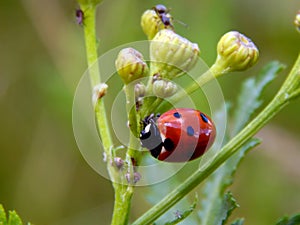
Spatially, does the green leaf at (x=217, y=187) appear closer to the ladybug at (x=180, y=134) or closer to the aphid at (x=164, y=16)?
the ladybug at (x=180, y=134)

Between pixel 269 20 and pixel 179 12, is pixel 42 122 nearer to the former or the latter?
pixel 179 12

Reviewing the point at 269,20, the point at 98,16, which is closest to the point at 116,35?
the point at 98,16

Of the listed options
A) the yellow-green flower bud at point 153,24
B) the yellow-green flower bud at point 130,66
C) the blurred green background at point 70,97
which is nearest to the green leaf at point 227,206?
the yellow-green flower bud at point 130,66

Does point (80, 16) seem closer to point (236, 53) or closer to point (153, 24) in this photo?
point (153, 24)

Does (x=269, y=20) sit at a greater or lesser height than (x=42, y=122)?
greater

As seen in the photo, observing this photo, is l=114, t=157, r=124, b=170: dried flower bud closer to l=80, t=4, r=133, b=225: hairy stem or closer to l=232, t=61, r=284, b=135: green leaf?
l=80, t=4, r=133, b=225: hairy stem

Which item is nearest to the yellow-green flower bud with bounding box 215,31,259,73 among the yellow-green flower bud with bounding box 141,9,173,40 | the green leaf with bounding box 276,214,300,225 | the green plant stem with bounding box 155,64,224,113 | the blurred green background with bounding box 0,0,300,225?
the green plant stem with bounding box 155,64,224,113
